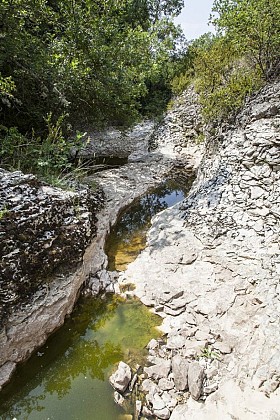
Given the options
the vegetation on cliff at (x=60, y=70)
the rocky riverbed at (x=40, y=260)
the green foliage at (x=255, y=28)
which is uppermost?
the green foliage at (x=255, y=28)

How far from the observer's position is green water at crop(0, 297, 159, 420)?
129 inches

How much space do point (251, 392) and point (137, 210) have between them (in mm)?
5322

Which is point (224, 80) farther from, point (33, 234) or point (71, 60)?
point (33, 234)

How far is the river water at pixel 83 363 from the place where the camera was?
3.26 meters

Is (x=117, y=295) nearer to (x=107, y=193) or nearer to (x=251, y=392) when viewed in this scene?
(x=251, y=392)

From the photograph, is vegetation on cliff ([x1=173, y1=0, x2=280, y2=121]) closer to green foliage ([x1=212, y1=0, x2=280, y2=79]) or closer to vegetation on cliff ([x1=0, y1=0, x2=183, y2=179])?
green foliage ([x1=212, y1=0, x2=280, y2=79])

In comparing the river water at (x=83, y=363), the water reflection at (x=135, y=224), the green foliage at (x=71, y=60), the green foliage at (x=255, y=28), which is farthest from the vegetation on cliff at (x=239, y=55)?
the river water at (x=83, y=363)

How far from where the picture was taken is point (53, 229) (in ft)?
A: 15.1

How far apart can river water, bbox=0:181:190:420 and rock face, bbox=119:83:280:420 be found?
14.6 inches

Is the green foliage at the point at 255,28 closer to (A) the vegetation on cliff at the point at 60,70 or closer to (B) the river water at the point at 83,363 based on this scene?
(A) the vegetation on cliff at the point at 60,70

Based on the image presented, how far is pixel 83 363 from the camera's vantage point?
3.79m

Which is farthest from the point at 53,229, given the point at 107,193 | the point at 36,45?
the point at 36,45

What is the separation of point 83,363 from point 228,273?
2653 millimetres

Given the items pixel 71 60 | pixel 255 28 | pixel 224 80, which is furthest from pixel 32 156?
pixel 224 80
